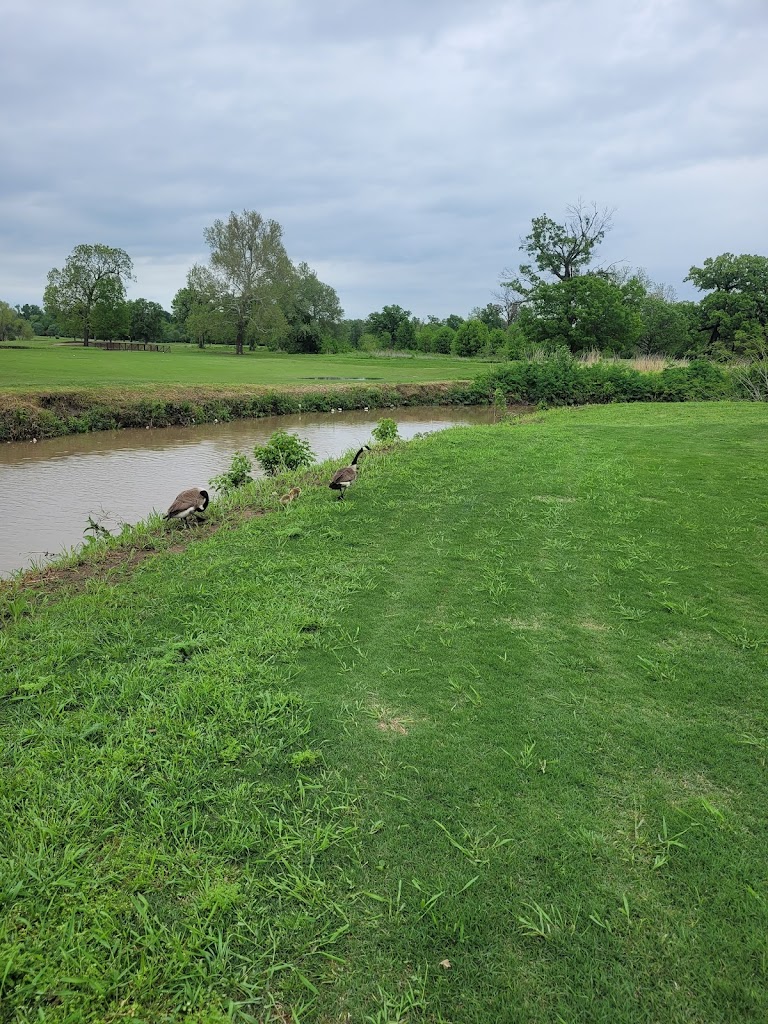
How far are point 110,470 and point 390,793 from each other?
11.9 metres

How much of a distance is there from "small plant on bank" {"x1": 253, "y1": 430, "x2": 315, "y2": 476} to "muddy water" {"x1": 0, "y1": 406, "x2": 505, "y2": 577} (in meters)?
1.52

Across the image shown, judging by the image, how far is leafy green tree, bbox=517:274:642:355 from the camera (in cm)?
3453

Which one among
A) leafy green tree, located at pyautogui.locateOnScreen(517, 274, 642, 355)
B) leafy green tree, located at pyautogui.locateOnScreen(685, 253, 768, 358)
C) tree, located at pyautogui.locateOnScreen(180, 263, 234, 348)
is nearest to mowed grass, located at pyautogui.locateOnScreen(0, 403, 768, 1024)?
leafy green tree, located at pyautogui.locateOnScreen(517, 274, 642, 355)

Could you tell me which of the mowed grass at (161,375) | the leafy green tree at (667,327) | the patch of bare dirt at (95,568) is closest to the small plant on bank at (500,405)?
the mowed grass at (161,375)

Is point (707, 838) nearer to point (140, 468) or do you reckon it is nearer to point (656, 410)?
point (140, 468)

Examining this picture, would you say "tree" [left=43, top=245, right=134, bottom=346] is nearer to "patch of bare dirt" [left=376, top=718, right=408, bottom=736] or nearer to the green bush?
the green bush

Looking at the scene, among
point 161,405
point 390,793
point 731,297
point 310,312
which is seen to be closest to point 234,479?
point 390,793

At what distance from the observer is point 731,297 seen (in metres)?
44.5

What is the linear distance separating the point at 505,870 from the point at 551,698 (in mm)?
1262

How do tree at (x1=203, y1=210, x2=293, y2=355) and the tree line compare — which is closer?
the tree line

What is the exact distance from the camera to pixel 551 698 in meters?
3.50

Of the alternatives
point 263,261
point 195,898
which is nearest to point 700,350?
point 263,261

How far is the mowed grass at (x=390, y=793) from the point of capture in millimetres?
2010

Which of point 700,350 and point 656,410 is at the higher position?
point 700,350
